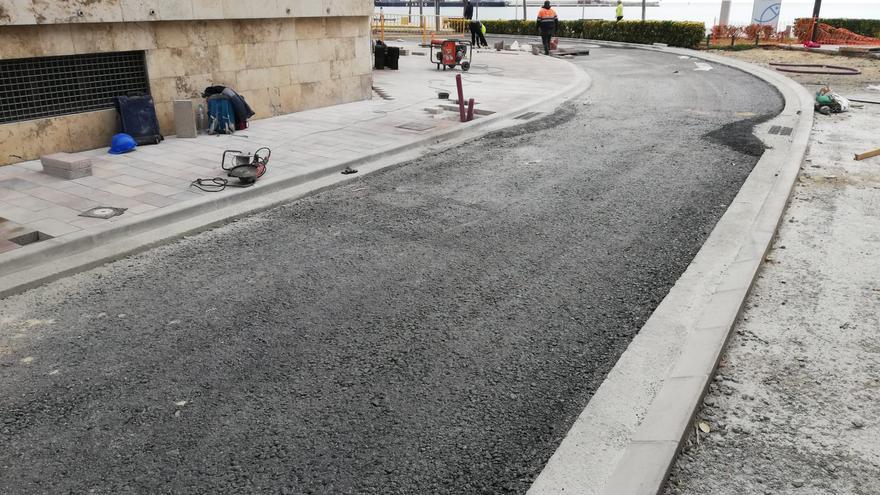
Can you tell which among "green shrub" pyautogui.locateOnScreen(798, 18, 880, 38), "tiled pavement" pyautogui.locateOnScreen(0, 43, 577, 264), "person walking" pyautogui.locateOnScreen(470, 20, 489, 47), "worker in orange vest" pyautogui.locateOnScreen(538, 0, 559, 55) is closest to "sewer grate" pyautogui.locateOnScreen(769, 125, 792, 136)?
"tiled pavement" pyautogui.locateOnScreen(0, 43, 577, 264)

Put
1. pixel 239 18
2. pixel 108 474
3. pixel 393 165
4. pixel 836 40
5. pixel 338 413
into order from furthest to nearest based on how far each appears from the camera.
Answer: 1. pixel 836 40
2. pixel 239 18
3. pixel 393 165
4. pixel 338 413
5. pixel 108 474

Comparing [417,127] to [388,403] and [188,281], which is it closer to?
[188,281]

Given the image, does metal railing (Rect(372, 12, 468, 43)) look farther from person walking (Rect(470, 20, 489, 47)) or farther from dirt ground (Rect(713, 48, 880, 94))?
dirt ground (Rect(713, 48, 880, 94))

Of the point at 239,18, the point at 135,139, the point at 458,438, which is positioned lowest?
the point at 458,438

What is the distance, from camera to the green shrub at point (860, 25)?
30.0 metres

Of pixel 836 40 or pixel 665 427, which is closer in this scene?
pixel 665 427

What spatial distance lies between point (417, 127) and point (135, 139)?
5.13m

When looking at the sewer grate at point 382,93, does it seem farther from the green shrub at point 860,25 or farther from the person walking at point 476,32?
the green shrub at point 860,25

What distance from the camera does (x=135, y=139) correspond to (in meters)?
10.9

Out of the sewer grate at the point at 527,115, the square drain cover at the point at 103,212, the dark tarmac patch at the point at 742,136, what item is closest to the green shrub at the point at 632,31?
the dark tarmac patch at the point at 742,136

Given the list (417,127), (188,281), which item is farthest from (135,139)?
(188,281)

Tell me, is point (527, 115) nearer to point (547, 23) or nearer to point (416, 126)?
point (416, 126)

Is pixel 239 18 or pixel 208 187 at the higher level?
pixel 239 18

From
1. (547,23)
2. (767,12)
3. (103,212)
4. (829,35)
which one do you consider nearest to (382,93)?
(103,212)
